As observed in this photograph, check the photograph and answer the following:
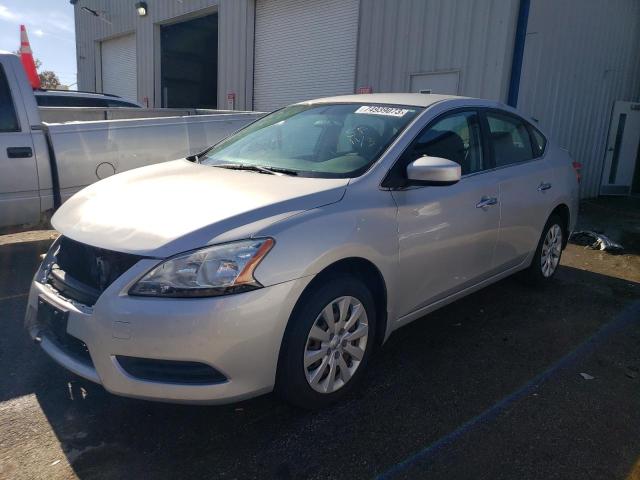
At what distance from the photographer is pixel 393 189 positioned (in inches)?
118

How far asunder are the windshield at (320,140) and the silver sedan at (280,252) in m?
0.01

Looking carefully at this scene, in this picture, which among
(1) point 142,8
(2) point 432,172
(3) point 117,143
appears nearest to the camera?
(2) point 432,172

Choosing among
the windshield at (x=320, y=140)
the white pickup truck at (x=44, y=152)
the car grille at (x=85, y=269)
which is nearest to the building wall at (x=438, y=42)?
the windshield at (x=320, y=140)

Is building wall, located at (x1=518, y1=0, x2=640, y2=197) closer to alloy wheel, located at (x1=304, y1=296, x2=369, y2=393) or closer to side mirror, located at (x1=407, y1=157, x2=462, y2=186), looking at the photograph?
side mirror, located at (x1=407, y1=157, x2=462, y2=186)

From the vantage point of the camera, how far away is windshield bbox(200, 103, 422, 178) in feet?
10.3

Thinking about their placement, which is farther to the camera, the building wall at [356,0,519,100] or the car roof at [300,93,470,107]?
the building wall at [356,0,519,100]

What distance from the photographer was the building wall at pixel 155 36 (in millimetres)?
12980

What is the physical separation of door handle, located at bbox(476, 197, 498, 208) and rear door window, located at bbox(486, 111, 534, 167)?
356 millimetres

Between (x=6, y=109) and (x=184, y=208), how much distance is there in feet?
11.1

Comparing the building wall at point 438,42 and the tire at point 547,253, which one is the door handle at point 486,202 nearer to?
the tire at point 547,253

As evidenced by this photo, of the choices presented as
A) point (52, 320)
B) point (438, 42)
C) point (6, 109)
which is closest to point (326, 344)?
point (52, 320)

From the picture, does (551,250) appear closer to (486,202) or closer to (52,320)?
(486,202)

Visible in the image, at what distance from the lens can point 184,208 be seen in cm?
258

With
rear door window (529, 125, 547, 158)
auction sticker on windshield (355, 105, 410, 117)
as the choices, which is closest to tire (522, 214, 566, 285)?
rear door window (529, 125, 547, 158)
